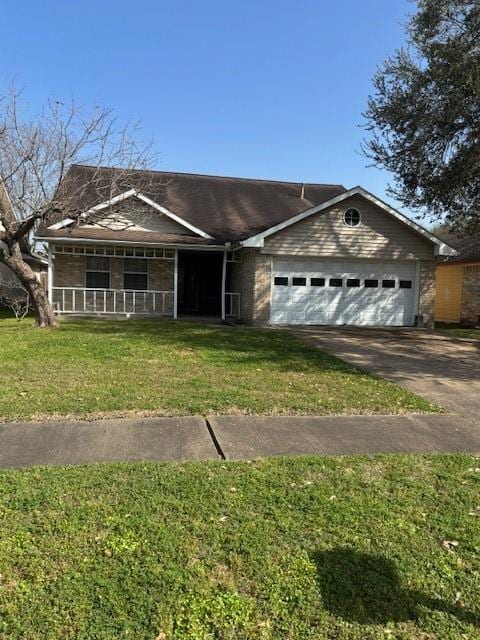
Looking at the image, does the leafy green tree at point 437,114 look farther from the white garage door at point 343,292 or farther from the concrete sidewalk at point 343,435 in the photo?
the concrete sidewalk at point 343,435

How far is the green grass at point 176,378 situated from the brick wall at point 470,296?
41.7 ft

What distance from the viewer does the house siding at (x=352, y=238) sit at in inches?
657

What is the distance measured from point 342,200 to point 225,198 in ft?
19.8

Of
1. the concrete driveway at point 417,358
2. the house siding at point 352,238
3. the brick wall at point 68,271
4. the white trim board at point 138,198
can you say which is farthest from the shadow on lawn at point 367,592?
the brick wall at point 68,271

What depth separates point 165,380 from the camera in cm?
763

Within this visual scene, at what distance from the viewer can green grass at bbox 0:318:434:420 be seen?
247 inches

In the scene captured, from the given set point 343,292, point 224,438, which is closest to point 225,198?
point 343,292

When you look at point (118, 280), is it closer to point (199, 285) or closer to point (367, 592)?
point (199, 285)

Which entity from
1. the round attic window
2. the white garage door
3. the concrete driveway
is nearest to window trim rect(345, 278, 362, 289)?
the white garage door

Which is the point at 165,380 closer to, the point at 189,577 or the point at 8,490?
the point at 8,490

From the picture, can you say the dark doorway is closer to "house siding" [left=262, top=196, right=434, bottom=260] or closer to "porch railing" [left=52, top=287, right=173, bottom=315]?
"porch railing" [left=52, top=287, right=173, bottom=315]

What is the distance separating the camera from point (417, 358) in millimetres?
11023

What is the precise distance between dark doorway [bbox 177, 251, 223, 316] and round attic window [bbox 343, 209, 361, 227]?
5.57 metres

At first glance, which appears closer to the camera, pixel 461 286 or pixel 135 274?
pixel 135 274
